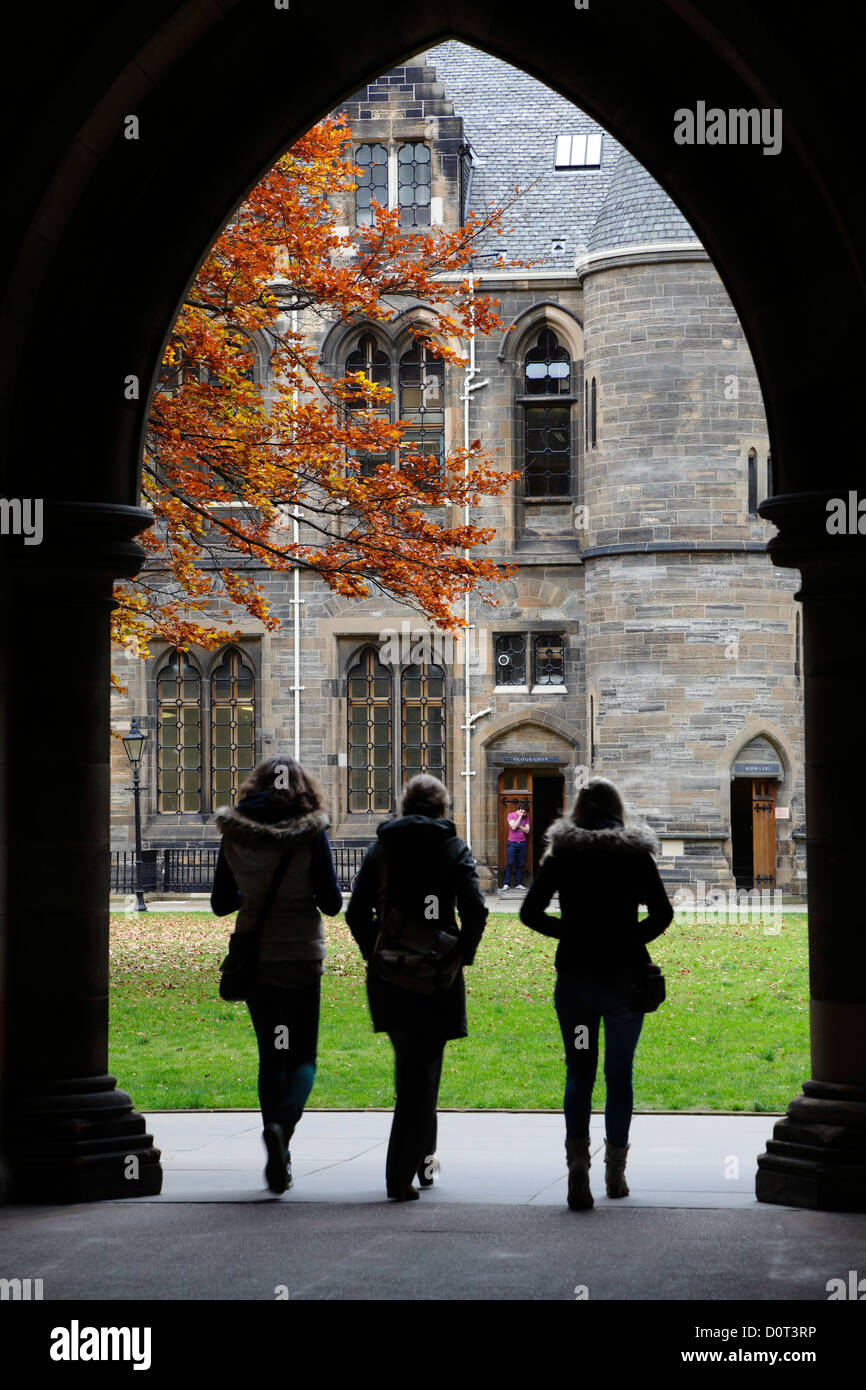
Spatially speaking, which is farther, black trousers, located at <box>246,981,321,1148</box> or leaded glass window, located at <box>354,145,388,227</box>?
leaded glass window, located at <box>354,145,388,227</box>

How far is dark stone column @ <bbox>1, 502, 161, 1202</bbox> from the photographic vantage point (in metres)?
6.48

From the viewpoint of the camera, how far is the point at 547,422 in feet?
94.2

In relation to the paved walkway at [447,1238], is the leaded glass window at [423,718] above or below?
above

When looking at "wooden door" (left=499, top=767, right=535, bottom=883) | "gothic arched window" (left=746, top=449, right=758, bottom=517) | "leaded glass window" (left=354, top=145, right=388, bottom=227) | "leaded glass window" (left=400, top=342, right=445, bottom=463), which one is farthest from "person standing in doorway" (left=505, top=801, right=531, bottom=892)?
"leaded glass window" (left=354, top=145, right=388, bottom=227)

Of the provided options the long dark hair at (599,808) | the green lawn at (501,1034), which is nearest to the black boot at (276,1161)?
the long dark hair at (599,808)

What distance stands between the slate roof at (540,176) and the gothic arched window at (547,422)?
1422 mm

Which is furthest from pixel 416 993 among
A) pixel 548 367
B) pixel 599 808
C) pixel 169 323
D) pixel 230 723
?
pixel 548 367

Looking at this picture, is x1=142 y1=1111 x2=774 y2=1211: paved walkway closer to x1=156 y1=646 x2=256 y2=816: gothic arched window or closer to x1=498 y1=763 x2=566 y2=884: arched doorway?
x1=498 y1=763 x2=566 y2=884: arched doorway

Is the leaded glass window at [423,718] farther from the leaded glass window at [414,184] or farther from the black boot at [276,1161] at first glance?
the black boot at [276,1161]

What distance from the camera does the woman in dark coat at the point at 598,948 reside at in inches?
244

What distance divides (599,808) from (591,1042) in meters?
0.83

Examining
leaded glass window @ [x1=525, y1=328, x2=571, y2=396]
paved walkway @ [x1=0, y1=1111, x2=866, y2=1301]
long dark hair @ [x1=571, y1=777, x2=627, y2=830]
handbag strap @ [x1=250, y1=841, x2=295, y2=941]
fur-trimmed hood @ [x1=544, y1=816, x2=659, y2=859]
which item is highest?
leaded glass window @ [x1=525, y1=328, x2=571, y2=396]

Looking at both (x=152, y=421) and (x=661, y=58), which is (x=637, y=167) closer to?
(x=152, y=421)

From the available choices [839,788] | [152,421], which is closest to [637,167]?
[152,421]
